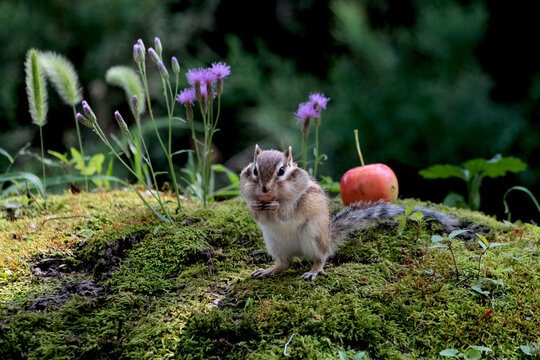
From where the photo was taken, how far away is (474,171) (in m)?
3.36

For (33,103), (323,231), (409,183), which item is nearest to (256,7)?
(409,183)

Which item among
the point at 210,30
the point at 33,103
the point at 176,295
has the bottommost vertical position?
the point at 176,295

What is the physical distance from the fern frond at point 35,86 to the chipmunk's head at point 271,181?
1531mm

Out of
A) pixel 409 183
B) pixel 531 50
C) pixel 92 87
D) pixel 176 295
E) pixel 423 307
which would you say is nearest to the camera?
pixel 423 307

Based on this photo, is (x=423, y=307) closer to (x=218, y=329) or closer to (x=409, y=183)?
(x=218, y=329)

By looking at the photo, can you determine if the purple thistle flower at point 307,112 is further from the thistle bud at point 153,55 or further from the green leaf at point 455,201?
the green leaf at point 455,201

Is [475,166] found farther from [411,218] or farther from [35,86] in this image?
[35,86]

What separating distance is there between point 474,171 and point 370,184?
3.25 feet

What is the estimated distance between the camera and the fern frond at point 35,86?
2.80 meters

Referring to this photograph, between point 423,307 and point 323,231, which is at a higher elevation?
point 323,231

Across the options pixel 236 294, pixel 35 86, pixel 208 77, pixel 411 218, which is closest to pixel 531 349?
pixel 411 218

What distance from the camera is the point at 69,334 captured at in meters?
1.81

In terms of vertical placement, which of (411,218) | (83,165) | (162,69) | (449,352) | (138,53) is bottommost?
(449,352)

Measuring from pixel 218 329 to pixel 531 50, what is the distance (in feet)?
11.4
